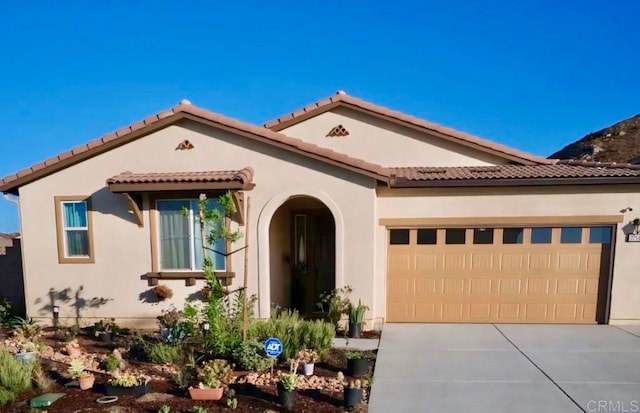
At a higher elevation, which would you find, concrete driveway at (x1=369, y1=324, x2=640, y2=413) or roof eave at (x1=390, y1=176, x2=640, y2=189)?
roof eave at (x1=390, y1=176, x2=640, y2=189)

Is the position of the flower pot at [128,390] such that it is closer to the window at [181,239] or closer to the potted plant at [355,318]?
the window at [181,239]

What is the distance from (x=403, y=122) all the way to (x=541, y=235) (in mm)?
4588

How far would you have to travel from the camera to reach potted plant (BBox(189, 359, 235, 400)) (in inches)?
182

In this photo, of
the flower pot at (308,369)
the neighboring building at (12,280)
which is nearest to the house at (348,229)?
the neighboring building at (12,280)

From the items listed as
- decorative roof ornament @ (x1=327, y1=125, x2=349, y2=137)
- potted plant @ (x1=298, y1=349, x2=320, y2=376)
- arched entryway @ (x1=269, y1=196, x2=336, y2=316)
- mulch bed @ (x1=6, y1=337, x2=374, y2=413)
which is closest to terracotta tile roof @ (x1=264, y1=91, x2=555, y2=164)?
decorative roof ornament @ (x1=327, y1=125, x2=349, y2=137)

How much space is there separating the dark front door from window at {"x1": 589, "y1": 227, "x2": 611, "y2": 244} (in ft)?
19.8

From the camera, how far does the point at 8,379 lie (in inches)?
185

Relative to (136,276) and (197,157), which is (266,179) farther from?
(136,276)

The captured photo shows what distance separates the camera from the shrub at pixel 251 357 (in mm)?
5426

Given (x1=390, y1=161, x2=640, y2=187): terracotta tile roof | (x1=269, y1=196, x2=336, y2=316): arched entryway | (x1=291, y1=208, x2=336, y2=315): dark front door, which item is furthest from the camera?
(x1=291, y1=208, x2=336, y2=315): dark front door

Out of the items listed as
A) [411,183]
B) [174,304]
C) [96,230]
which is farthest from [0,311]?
[411,183]

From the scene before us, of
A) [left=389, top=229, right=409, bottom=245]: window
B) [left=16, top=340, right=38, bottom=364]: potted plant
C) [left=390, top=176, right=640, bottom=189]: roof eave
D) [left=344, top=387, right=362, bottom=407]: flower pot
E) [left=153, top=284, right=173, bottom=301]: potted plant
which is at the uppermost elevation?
[left=390, top=176, right=640, bottom=189]: roof eave

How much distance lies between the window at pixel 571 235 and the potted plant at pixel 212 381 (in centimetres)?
746

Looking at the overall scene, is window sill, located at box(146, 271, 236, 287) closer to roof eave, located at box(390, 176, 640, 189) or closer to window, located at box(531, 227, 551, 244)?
roof eave, located at box(390, 176, 640, 189)
